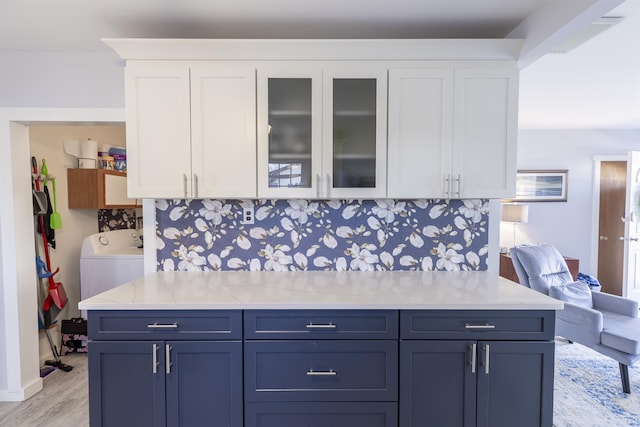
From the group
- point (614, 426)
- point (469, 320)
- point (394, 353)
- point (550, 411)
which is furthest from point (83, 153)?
point (614, 426)

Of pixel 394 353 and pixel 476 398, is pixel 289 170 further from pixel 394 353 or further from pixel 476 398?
pixel 476 398

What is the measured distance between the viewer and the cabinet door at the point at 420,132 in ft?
6.23

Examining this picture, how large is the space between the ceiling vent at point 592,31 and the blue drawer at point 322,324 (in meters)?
2.11

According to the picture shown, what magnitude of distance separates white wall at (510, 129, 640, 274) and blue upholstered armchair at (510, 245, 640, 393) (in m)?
1.72

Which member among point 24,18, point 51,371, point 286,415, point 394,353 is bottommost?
point 51,371

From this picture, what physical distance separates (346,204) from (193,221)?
1.06m

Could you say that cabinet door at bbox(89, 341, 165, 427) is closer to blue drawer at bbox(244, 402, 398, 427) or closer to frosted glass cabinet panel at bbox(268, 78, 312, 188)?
blue drawer at bbox(244, 402, 398, 427)

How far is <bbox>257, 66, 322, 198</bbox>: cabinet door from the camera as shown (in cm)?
190

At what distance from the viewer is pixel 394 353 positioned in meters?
1.60

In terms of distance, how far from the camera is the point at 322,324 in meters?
1.60

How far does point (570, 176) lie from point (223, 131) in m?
5.01

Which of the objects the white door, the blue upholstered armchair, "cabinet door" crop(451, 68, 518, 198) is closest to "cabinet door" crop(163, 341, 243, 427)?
"cabinet door" crop(451, 68, 518, 198)

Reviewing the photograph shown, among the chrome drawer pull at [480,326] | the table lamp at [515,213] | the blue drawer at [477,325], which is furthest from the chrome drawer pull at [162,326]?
the table lamp at [515,213]

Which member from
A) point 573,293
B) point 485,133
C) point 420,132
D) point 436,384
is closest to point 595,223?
point 573,293
